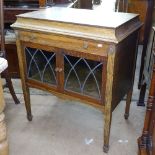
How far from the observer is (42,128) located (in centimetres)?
189

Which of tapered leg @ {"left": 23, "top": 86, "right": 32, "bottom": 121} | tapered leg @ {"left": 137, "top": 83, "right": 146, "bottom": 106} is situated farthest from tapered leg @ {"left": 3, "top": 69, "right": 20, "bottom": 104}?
tapered leg @ {"left": 137, "top": 83, "right": 146, "bottom": 106}

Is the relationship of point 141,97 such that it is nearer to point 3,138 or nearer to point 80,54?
point 80,54

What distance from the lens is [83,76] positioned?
1566 millimetres

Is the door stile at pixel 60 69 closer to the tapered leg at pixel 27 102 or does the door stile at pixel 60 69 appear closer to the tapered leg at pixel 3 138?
the tapered leg at pixel 27 102

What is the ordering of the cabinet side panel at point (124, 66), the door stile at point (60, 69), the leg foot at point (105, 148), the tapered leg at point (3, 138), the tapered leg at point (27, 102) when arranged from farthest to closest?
the tapered leg at point (27, 102) < the leg foot at point (105, 148) < the door stile at point (60, 69) < the cabinet side panel at point (124, 66) < the tapered leg at point (3, 138)

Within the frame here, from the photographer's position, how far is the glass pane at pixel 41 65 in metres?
1.61

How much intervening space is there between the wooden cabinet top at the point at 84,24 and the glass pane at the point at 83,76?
177 mm

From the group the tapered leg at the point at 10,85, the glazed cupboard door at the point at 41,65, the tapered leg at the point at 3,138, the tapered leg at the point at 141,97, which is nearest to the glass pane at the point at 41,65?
the glazed cupboard door at the point at 41,65

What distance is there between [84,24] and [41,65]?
1.61 feet

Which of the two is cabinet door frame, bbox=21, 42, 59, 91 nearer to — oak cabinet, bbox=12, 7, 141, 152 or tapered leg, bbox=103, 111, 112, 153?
oak cabinet, bbox=12, 7, 141, 152

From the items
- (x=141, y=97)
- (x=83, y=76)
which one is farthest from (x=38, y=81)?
(x=141, y=97)

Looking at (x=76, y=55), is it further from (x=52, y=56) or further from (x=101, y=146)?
(x=101, y=146)

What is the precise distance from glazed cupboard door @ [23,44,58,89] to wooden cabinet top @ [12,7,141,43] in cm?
15

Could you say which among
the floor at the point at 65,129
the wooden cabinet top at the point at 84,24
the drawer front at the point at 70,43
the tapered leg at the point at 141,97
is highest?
the wooden cabinet top at the point at 84,24
